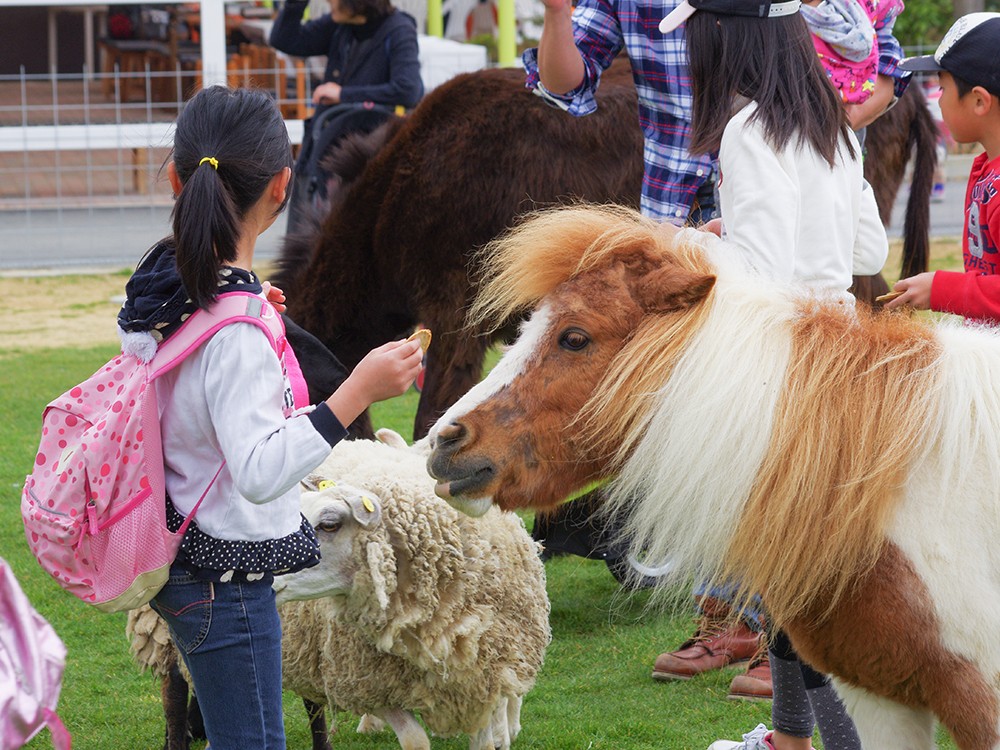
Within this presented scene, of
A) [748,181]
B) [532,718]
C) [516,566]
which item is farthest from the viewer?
[532,718]

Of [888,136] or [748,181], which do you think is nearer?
[748,181]

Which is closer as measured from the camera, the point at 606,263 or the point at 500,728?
the point at 606,263

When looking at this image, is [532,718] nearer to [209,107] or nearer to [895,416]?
[895,416]

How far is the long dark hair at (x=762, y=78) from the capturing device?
2.65 meters

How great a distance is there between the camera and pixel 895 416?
2.07 metres

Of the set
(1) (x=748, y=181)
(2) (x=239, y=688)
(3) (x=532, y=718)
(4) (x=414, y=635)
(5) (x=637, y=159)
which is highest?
(1) (x=748, y=181)

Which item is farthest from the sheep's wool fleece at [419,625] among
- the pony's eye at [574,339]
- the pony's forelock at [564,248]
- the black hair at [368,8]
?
the black hair at [368,8]

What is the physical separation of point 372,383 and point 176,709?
1.64 metres

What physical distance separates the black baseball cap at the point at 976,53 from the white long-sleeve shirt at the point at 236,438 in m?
1.77

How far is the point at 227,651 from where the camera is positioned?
2.23 m

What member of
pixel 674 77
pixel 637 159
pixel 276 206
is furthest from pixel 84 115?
pixel 276 206

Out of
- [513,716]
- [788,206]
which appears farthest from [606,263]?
[513,716]

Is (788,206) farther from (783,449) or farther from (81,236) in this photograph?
(81,236)

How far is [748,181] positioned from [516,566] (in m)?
1.49
